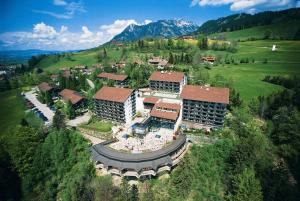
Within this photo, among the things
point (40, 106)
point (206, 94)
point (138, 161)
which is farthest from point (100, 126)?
point (40, 106)

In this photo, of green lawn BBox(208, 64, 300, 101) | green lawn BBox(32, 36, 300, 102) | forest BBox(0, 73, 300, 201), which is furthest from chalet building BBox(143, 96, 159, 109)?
green lawn BBox(32, 36, 300, 102)

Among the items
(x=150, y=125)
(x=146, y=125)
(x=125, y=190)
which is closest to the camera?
(x=125, y=190)

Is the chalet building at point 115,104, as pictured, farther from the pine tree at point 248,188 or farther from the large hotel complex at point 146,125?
the pine tree at point 248,188

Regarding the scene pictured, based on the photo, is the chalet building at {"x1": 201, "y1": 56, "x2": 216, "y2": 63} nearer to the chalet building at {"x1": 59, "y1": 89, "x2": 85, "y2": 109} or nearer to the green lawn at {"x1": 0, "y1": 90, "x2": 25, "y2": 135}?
the chalet building at {"x1": 59, "y1": 89, "x2": 85, "y2": 109}

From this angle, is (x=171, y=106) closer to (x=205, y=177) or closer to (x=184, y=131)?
(x=184, y=131)

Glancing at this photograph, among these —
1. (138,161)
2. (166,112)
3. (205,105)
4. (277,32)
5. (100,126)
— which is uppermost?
(277,32)

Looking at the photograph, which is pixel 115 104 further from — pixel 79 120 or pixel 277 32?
pixel 277 32

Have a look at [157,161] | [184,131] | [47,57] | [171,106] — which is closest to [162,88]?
[171,106]
